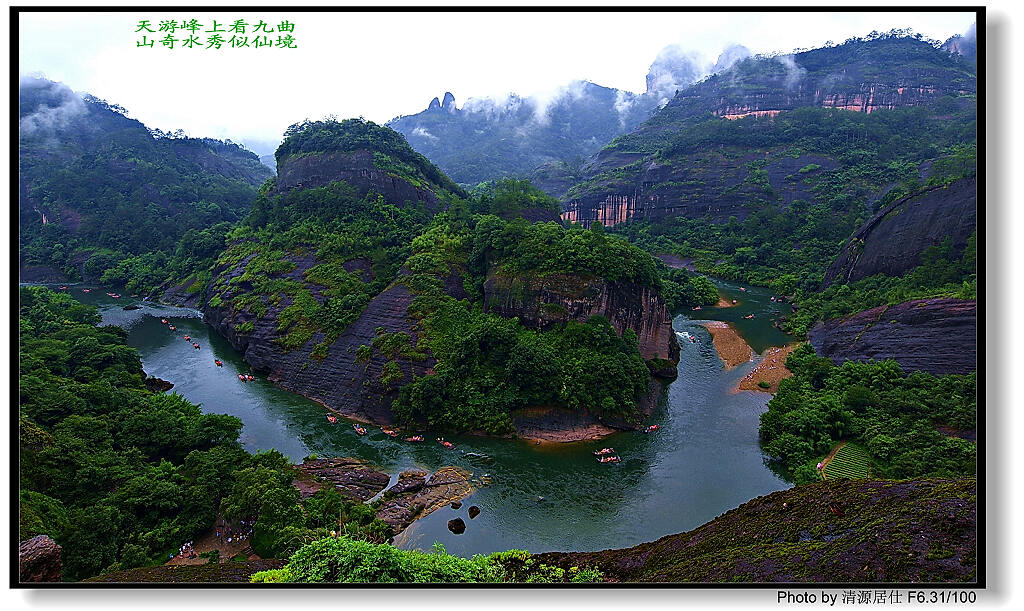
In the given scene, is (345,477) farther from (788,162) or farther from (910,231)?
(788,162)

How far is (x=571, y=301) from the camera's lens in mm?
26078

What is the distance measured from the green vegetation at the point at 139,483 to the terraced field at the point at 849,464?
Result: 49.2 feet

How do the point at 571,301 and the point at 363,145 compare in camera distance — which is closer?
the point at 571,301

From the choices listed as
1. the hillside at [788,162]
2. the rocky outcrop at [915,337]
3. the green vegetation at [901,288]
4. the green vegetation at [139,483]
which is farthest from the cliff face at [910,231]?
the green vegetation at [139,483]

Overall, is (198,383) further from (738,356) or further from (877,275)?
(877,275)

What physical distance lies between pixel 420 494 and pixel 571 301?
11307 millimetres

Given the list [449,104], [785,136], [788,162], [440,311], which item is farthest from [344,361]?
[449,104]

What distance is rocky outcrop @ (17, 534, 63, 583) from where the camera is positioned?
7.01 m

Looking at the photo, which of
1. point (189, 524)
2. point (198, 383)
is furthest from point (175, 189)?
point (189, 524)

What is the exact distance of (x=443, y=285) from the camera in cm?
2961

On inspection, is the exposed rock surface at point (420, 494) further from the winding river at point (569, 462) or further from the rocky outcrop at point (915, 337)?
the rocky outcrop at point (915, 337)

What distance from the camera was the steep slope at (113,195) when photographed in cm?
5378

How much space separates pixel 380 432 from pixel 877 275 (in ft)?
110

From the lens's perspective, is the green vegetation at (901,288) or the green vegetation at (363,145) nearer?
the green vegetation at (901,288)
